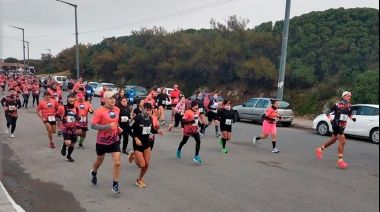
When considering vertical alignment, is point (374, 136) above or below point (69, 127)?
below

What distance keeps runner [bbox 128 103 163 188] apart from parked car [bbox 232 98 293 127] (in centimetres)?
1244

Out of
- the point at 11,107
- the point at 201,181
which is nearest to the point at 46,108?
the point at 11,107

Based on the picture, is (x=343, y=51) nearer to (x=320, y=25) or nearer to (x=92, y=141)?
(x=320, y=25)

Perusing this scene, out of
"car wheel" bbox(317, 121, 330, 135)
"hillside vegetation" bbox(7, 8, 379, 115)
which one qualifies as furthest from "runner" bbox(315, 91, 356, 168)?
"car wheel" bbox(317, 121, 330, 135)

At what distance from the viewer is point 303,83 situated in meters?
25.9

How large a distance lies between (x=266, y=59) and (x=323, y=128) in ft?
43.6

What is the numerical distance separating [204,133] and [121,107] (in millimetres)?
5814

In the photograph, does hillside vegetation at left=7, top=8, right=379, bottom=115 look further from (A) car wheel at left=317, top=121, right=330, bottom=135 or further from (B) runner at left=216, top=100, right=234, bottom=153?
(B) runner at left=216, top=100, right=234, bottom=153

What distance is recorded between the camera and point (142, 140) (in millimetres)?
7207

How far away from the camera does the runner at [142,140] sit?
23.4ft

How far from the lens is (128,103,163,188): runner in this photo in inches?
280

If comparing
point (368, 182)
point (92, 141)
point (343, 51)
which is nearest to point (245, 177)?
point (368, 182)

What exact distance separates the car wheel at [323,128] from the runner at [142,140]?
10.5 m

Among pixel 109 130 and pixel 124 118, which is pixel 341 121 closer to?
pixel 124 118
